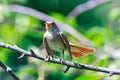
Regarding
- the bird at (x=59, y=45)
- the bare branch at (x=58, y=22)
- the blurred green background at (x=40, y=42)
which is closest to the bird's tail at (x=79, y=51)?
the bird at (x=59, y=45)

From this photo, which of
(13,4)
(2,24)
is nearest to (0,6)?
(2,24)

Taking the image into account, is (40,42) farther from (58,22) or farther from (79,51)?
(79,51)

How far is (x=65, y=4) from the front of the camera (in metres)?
5.80

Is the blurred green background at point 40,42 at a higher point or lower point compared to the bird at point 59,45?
lower

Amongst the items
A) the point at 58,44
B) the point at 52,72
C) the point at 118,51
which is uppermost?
the point at 58,44

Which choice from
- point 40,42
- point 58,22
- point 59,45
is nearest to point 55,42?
point 59,45

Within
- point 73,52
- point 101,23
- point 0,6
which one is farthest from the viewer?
point 101,23

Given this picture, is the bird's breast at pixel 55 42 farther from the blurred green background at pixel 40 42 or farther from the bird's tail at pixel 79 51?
the blurred green background at pixel 40 42

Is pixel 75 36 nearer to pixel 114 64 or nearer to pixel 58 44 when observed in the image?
pixel 114 64

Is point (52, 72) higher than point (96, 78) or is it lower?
lower

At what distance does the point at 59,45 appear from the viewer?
6.10 feet

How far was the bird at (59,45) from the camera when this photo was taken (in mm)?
1792

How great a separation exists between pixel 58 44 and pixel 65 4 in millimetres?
3969

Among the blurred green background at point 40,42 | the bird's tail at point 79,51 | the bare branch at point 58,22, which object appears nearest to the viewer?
the bird's tail at point 79,51
